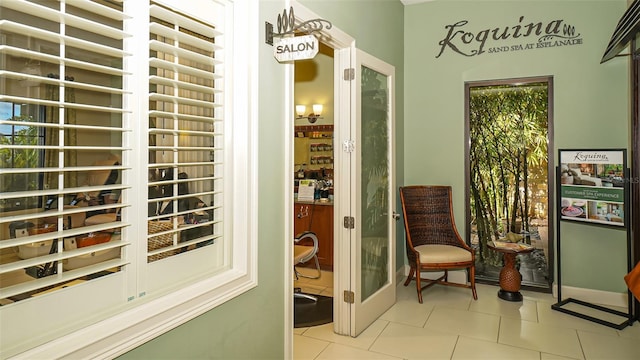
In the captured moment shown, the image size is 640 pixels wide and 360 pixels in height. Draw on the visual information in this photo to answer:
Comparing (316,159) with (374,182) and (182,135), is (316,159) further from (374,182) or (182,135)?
(182,135)

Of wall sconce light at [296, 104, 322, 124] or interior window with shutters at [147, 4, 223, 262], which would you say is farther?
wall sconce light at [296, 104, 322, 124]

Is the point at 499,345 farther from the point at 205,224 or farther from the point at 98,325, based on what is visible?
the point at 98,325

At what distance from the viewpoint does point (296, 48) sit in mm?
2053

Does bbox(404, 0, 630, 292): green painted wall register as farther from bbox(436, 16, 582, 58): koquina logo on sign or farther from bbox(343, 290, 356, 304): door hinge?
bbox(343, 290, 356, 304): door hinge

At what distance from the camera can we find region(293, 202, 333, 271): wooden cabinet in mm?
5027

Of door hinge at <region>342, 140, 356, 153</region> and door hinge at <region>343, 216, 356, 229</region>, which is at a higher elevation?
door hinge at <region>342, 140, 356, 153</region>

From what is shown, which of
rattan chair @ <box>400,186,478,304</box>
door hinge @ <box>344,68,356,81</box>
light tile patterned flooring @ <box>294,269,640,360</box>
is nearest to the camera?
light tile patterned flooring @ <box>294,269,640,360</box>

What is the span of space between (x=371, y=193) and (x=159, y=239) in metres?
2.23

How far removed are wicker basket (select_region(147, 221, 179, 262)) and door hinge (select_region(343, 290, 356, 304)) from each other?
185 cm

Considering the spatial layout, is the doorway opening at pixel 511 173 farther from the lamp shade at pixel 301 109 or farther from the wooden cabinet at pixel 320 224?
the lamp shade at pixel 301 109

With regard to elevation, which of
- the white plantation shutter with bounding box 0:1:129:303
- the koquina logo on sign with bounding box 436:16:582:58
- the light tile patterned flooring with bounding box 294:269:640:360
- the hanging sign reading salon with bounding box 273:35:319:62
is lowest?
the light tile patterned flooring with bounding box 294:269:640:360

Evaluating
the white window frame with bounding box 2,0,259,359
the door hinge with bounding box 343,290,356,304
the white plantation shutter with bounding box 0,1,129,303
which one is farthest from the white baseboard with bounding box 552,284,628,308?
the white plantation shutter with bounding box 0,1,129,303

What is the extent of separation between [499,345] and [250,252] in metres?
2.28

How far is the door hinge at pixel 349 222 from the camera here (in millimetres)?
3241
